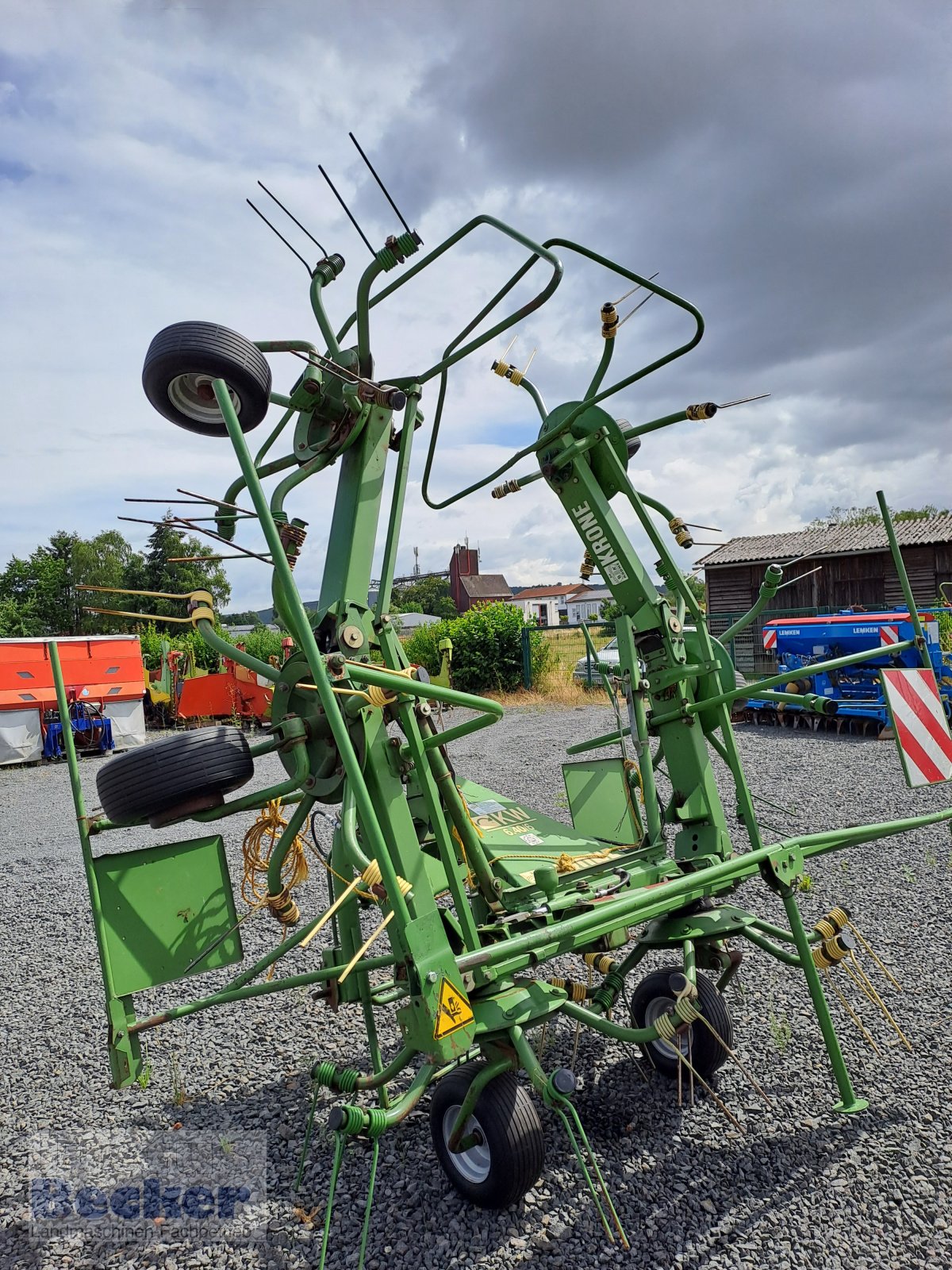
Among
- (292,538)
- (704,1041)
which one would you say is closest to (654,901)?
(704,1041)

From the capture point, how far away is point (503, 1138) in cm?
251

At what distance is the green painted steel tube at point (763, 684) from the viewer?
3.19 metres

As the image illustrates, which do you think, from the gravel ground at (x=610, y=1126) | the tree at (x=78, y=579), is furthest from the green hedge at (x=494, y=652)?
the tree at (x=78, y=579)

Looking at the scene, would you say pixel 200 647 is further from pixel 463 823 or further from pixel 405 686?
pixel 405 686

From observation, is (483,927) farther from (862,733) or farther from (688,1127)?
(862,733)

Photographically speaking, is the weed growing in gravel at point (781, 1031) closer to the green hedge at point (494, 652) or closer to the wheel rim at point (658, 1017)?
the wheel rim at point (658, 1017)

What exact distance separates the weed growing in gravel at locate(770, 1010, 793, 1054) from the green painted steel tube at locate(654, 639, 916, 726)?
1463mm

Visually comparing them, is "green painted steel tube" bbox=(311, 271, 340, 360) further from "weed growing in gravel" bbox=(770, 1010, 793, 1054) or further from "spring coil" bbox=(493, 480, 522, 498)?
"weed growing in gravel" bbox=(770, 1010, 793, 1054)

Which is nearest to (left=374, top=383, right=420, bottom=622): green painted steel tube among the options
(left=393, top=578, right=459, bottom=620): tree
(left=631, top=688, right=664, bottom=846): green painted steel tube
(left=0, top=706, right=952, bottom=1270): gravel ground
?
(left=631, top=688, right=664, bottom=846): green painted steel tube

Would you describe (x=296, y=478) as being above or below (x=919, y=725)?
above

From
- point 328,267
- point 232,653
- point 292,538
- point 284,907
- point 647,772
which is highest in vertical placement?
point 328,267

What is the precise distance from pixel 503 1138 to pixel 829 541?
22.5 m

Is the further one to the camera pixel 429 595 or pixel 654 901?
pixel 429 595

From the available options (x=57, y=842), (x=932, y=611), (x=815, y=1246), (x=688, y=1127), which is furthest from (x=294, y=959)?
(x=932, y=611)
